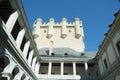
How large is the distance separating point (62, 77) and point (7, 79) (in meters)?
12.9

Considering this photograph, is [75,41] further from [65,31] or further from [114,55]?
[114,55]

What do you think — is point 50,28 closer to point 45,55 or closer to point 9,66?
point 45,55

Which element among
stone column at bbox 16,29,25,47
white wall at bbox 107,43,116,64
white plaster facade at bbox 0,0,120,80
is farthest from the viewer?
white wall at bbox 107,43,116,64

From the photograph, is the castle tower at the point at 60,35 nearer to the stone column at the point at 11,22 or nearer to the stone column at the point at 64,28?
the stone column at the point at 64,28

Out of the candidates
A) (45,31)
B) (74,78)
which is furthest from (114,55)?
(45,31)

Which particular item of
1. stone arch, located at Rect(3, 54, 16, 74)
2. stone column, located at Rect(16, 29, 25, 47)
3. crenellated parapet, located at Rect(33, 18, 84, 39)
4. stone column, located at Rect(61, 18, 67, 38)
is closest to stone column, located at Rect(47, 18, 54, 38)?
crenellated parapet, located at Rect(33, 18, 84, 39)

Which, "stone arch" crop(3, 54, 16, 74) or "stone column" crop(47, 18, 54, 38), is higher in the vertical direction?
"stone column" crop(47, 18, 54, 38)

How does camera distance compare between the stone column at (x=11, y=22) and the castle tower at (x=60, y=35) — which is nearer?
the stone column at (x=11, y=22)

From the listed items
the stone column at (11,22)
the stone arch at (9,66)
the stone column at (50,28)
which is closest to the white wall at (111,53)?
the stone arch at (9,66)

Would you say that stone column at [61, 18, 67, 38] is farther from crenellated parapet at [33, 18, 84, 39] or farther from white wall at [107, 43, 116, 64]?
white wall at [107, 43, 116, 64]

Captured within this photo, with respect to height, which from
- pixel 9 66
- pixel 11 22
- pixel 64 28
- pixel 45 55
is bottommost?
pixel 9 66

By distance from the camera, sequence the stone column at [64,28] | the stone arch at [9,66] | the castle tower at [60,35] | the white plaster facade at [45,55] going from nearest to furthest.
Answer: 1. the stone arch at [9,66]
2. the white plaster facade at [45,55]
3. the castle tower at [60,35]
4. the stone column at [64,28]

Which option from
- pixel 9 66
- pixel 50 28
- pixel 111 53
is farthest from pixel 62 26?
pixel 9 66

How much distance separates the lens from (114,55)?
51.4 feet
